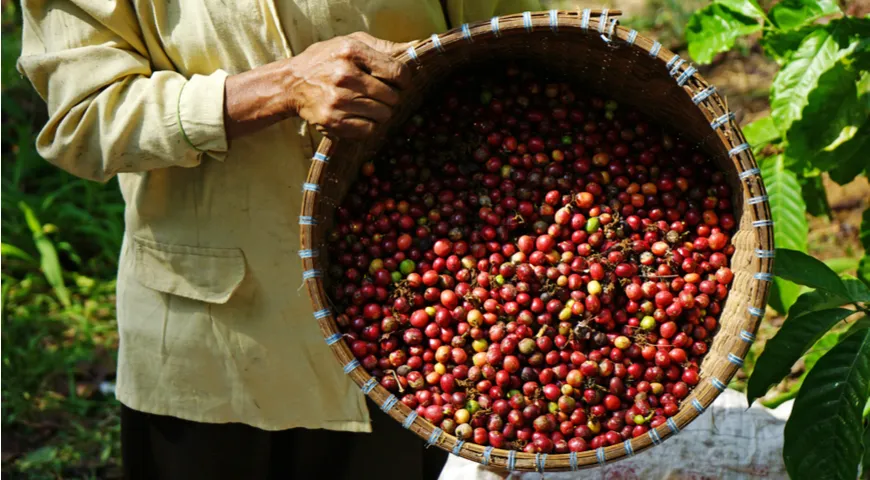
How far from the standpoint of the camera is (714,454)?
2.16 m

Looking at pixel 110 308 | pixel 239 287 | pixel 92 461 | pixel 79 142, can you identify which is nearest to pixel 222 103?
pixel 79 142

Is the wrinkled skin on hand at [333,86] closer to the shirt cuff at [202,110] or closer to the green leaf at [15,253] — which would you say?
the shirt cuff at [202,110]

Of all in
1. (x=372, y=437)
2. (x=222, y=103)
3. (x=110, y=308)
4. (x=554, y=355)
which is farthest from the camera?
(x=110, y=308)

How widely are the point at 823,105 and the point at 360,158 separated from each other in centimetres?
98

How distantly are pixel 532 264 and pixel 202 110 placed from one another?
0.66 metres

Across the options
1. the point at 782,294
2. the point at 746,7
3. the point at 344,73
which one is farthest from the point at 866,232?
the point at 344,73

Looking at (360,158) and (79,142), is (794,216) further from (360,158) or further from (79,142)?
(79,142)

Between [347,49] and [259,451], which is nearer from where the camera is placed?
[347,49]

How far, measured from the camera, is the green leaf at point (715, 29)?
83.7 inches

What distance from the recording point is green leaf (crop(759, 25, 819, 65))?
2.03 metres

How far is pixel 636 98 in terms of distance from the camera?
5.71 feet

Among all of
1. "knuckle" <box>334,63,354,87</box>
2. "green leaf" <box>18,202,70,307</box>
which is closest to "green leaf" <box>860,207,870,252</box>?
"knuckle" <box>334,63,354,87</box>

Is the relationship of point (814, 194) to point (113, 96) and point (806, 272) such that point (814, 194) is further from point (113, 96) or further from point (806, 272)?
point (113, 96)

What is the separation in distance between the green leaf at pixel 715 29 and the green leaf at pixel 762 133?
0.22 meters
